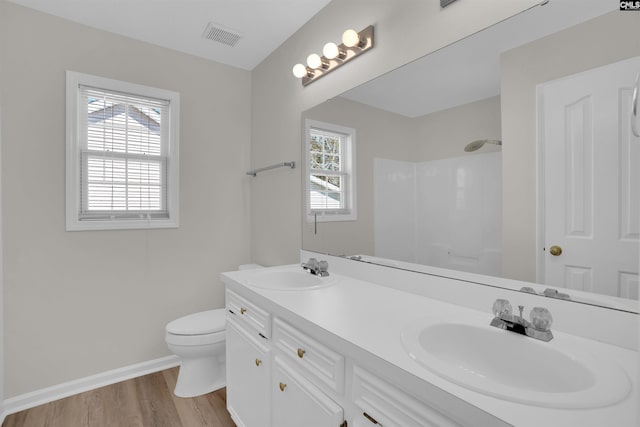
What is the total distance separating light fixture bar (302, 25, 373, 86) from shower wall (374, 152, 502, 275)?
63 centimetres

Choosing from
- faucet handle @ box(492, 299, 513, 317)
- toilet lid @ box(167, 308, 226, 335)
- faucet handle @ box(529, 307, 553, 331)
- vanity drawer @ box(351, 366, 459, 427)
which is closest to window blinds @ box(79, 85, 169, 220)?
toilet lid @ box(167, 308, 226, 335)

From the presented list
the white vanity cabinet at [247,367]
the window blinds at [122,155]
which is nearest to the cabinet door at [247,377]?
the white vanity cabinet at [247,367]

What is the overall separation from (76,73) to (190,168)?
94 centimetres

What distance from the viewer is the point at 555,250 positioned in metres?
1.02

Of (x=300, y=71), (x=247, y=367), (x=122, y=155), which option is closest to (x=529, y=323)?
(x=247, y=367)

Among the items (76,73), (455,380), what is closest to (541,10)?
(455,380)

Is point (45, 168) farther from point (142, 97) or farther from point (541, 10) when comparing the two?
point (541, 10)

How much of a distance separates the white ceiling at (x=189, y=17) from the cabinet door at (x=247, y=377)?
1923 mm

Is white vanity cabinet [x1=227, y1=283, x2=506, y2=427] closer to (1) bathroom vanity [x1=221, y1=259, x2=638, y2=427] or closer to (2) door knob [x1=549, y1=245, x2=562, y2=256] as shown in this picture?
(1) bathroom vanity [x1=221, y1=259, x2=638, y2=427]

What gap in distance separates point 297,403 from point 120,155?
6.99 ft

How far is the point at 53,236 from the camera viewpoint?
2086 mm

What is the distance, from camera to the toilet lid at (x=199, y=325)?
2.07 meters

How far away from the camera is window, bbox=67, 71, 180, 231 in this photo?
84.7 inches

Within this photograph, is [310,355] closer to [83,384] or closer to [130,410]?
Answer: [130,410]
